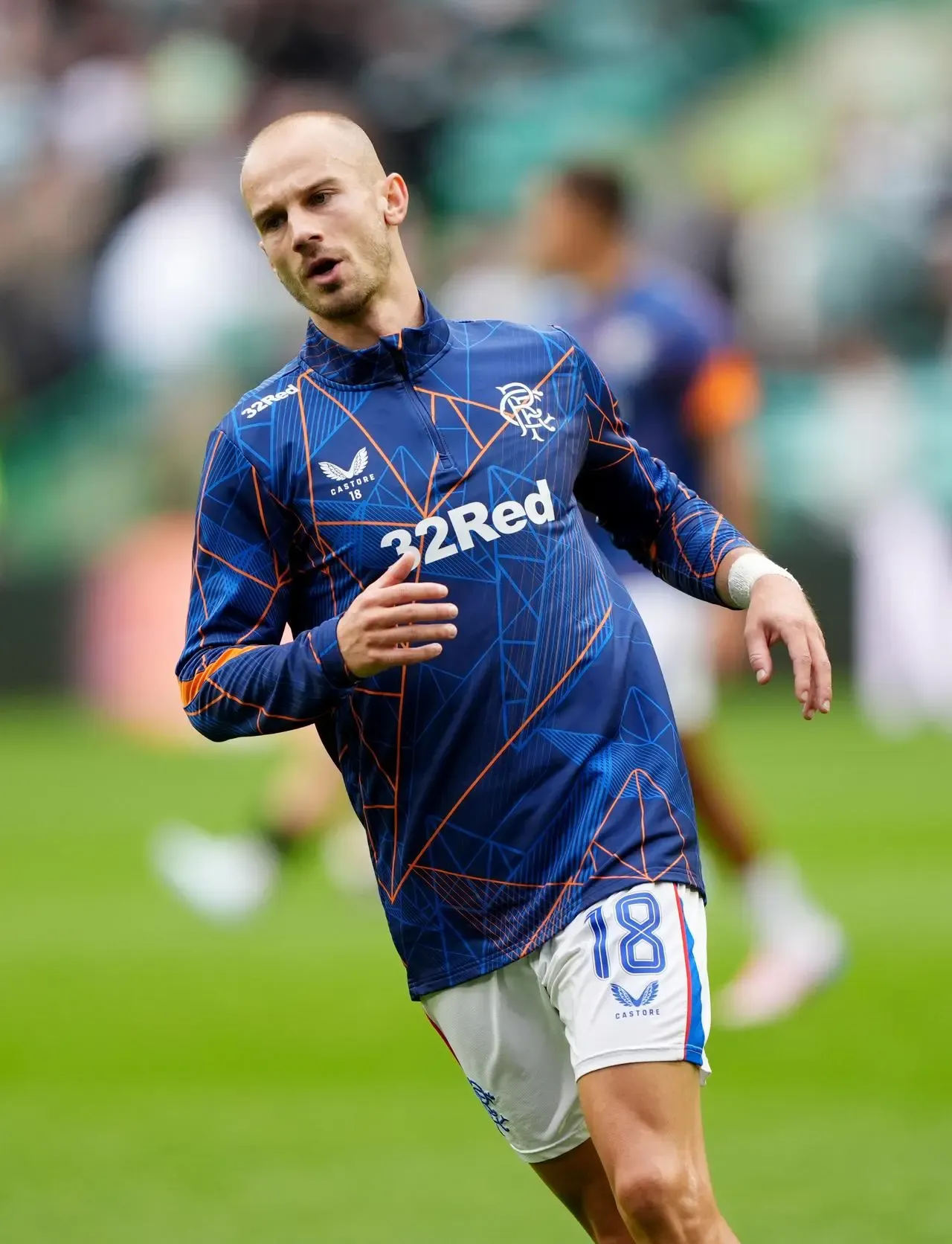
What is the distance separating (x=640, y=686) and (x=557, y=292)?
181 inches

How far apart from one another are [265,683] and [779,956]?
4.23 m

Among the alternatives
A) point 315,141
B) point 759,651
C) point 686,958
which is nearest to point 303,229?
point 315,141

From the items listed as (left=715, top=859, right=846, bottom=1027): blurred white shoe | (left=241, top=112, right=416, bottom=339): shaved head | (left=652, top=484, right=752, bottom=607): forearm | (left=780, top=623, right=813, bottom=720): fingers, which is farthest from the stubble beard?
(left=715, top=859, right=846, bottom=1027): blurred white shoe

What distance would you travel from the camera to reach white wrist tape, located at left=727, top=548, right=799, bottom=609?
11.8ft

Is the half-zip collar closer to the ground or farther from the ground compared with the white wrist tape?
farther from the ground

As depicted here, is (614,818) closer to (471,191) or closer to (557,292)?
(557,292)

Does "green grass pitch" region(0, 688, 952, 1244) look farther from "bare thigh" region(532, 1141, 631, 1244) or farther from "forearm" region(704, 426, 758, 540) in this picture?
"forearm" region(704, 426, 758, 540)

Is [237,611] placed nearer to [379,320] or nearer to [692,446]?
[379,320]

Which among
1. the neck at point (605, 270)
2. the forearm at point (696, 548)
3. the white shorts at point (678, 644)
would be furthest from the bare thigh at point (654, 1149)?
the neck at point (605, 270)

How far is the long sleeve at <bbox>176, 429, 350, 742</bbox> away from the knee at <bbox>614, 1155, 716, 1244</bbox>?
0.90 m

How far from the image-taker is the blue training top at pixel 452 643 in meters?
3.49

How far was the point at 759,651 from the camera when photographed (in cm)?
343

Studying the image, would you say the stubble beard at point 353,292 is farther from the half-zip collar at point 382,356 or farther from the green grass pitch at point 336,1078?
the green grass pitch at point 336,1078

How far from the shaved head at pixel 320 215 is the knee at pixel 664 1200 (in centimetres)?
153
